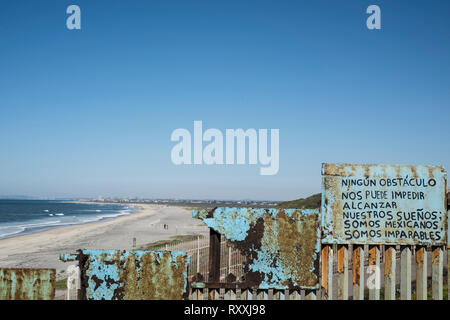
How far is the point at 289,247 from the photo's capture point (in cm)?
283

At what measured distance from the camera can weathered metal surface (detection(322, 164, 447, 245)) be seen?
289 cm

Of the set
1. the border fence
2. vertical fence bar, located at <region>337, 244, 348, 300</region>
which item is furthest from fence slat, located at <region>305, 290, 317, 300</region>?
vertical fence bar, located at <region>337, 244, 348, 300</region>

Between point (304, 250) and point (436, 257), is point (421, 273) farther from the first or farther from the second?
point (304, 250)

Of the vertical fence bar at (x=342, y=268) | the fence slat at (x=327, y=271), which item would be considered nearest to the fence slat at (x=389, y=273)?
the vertical fence bar at (x=342, y=268)

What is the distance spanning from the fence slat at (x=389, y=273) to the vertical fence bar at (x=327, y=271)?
530mm

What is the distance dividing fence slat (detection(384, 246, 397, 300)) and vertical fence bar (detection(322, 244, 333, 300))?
0.53 meters

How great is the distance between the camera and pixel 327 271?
2.91 m

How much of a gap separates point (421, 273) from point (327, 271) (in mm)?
931

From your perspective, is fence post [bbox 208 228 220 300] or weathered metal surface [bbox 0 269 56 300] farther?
fence post [bbox 208 228 220 300]

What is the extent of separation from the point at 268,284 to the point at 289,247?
1.15 ft

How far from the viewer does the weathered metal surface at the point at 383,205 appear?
2.89 m

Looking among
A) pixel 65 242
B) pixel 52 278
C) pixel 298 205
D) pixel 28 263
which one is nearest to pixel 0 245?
pixel 65 242

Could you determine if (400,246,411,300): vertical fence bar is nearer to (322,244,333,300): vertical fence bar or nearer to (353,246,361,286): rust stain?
(353,246,361,286): rust stain

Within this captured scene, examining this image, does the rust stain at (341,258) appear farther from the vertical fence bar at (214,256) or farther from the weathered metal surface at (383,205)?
the vertical fence bar at (214,256)
